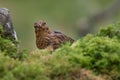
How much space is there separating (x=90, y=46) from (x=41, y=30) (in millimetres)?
940

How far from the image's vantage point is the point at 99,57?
13.1 ft

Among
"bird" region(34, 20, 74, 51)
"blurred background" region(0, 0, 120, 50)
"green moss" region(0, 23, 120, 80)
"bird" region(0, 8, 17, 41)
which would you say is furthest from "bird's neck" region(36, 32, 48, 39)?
"blurred background" region(0, 0, 120, 50)

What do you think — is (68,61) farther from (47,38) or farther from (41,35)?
(41,35)

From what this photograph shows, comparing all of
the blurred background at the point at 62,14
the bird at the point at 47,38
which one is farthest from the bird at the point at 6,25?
the blurred background at the point at 62,14

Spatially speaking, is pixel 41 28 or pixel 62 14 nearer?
pixel 41 28

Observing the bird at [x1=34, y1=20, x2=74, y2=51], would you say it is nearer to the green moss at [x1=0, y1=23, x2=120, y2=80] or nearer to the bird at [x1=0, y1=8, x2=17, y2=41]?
the bird at [x1=0, y1=8, x2=17, y2=41]

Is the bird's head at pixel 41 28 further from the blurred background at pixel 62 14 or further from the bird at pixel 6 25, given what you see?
the blurred background at pixel 62 14

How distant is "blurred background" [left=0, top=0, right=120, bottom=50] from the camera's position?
15.5m

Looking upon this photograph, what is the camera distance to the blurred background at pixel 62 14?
15.5m

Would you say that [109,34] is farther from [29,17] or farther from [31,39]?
[29,17]

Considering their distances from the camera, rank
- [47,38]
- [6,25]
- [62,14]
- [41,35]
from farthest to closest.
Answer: [62,14] < [41,35] < [47,38] < [6,25]

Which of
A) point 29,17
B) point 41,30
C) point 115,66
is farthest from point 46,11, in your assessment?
point 115,66

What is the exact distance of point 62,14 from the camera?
1773 centimetres

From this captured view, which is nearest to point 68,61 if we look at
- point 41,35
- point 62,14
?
point 41,35
